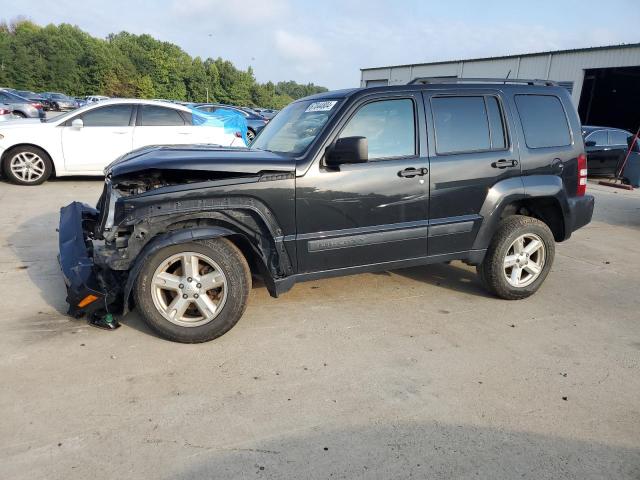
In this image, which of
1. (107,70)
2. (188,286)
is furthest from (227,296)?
(107,70)

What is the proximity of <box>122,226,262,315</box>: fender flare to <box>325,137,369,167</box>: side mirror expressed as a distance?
0.97 m

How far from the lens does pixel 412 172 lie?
3891mm

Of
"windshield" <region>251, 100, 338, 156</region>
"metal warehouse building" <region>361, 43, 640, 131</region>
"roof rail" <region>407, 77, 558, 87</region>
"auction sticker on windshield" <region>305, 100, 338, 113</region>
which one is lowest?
"windshield" <region>251, 100, 338, 156</region>

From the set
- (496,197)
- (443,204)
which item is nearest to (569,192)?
(496,197)

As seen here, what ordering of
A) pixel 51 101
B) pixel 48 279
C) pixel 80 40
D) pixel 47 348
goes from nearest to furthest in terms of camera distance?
pixel 47 348 < pixel 48 279 < pixel 51 101 < pixel 80 40

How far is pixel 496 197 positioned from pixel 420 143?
90cm

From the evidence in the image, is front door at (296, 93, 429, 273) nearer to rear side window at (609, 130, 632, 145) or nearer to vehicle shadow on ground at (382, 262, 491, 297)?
vehicle shadow on ground at (382, 262, 491, 297)

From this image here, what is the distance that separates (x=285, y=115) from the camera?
465 cm

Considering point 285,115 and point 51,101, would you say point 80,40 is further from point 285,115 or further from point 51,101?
point 285,115

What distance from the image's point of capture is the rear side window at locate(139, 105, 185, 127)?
9.23 meters

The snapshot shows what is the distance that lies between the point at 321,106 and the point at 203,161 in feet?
4.23

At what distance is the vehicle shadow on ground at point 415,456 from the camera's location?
91.2 inches

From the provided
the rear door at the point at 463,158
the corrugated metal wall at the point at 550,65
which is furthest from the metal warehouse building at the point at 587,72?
the rear door at the point at 463,158

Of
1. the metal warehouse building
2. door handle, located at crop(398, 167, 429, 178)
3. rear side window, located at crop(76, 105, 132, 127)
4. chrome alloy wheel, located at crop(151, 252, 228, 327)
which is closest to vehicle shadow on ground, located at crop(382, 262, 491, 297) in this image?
door handle, located at crop(398, 167, 429, 178)
